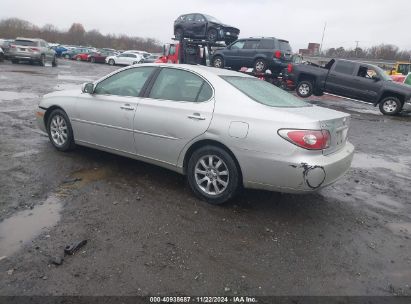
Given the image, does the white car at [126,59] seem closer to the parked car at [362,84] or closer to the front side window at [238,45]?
the front side window at [238,45]

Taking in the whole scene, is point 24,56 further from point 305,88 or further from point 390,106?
point 390,106

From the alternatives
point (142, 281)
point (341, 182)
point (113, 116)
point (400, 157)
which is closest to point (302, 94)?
point (400, 157)

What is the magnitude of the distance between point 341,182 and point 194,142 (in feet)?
8.29

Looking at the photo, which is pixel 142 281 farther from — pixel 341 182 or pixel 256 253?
pixel 341 182

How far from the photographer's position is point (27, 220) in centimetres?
366

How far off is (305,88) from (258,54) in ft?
8.20

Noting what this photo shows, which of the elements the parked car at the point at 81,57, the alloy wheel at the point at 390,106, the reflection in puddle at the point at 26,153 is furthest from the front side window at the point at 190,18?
the parked car at the point at 81,57

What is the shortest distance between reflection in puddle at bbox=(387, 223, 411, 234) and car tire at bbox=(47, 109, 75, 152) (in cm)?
447

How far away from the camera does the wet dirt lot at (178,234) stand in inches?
113

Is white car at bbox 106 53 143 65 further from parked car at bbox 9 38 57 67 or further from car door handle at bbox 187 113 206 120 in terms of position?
car door handle at bbox 187 113 206 120

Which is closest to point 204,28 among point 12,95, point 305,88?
point 305,88

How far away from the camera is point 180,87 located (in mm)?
4652

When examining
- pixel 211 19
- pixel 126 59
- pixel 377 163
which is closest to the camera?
pixel 377 163

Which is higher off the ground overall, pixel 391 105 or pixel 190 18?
pixel 190 18
